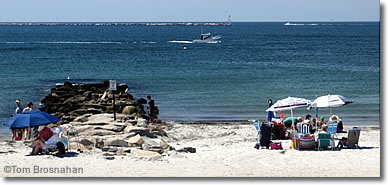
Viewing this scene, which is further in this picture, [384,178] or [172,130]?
[172,130]

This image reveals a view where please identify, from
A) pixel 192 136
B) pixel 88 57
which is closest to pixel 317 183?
pixel 192 136

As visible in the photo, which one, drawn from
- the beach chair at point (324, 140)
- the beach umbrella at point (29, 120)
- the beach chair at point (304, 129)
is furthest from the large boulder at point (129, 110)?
the beach chair at point (324, 140)

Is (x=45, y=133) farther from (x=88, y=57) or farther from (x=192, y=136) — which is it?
(x=88, y=57)

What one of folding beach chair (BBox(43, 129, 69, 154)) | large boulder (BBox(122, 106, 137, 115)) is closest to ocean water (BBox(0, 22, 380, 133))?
large boulder (BBox(122, 106, 137, 115))

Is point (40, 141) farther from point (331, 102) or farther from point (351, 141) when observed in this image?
point (331, 102)

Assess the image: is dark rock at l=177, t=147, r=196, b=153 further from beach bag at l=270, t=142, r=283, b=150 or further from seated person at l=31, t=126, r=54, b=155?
seated person at l=31, t=126, r=54, b=155

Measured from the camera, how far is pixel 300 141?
16.9m

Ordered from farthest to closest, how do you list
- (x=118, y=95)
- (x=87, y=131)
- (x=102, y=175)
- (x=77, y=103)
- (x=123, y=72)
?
(x=123, y=72) → (x=118, y=95) → (x=77, y=103) → (x=87, y=131) → (x=102, y=175)

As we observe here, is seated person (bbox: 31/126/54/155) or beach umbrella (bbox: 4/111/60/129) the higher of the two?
beach umbrella (bbox: 4/111/60/129)

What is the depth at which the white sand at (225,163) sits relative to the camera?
44.3 ft

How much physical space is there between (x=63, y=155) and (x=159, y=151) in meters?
2.51

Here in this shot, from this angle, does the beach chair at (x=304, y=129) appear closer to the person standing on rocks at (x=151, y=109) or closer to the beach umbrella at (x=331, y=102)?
the beach umbrella at (x=331, y=102)

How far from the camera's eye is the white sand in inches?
532

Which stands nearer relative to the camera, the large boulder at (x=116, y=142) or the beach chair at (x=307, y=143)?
the beach chair at (x=307, y=143)
